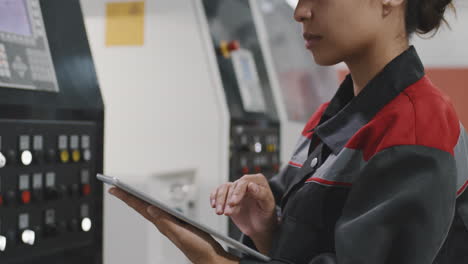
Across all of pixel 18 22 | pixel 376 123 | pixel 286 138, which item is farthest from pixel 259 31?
pixel 376 123

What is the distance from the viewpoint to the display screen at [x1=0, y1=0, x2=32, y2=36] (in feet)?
4.12

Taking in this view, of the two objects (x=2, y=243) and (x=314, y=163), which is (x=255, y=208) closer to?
(x=314, y=163)

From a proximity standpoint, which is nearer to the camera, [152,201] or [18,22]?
[152,201]

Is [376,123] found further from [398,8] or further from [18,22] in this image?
[18,22]

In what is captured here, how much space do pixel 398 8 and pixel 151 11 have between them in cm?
121

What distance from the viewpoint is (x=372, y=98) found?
106 cm

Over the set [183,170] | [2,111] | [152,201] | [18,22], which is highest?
[18,22]

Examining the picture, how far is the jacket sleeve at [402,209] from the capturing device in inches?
35.4

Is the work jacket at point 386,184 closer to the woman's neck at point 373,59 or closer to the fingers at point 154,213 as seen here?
the woman's neck at point 373,59

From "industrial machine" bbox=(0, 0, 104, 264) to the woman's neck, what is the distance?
2.17 ft

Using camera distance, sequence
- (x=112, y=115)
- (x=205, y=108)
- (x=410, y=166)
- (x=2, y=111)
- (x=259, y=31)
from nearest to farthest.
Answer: (x=410, y=166) < (x=2, y=111) < (x=112, y=115) < (x=205, y=108) < (x=259, y=31)

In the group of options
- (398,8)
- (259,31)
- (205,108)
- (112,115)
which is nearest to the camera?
(398,8)

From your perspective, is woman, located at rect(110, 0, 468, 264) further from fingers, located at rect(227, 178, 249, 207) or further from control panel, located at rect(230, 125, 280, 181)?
control panel, located at rect(230, 125, 280, 181)

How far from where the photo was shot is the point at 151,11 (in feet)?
6.87
